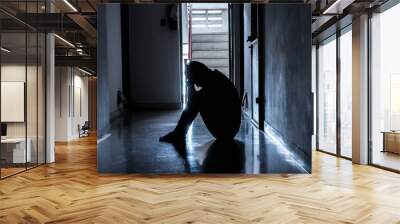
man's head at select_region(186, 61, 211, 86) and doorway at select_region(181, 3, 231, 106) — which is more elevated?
doorway at select_region(181, 3, 231, 106)

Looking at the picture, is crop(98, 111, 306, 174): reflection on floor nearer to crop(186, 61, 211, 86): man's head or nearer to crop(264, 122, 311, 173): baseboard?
crop(264, 122, 311, 173): baseboard

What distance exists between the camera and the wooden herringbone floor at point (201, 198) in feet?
11.8

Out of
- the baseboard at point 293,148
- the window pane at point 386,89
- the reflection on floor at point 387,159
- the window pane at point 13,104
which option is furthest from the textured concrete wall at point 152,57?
the reflection on floor at point 387,159

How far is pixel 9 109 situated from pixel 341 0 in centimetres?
604

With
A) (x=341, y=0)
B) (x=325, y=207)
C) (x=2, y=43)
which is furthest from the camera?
(x=2, y=43)

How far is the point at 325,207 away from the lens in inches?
155

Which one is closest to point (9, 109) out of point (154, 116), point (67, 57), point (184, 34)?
point (154, 116)

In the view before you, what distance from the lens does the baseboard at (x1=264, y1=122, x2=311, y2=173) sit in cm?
534

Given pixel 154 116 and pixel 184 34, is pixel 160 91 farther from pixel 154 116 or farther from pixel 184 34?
pixel 184 34

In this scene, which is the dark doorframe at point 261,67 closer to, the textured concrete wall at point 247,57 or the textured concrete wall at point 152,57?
the textured concrete wall at point 247,57

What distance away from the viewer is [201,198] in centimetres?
440

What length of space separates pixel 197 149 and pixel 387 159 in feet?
12.4

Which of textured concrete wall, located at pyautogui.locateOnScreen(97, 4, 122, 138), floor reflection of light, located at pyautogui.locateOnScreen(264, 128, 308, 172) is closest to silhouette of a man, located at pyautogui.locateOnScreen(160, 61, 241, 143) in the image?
floor reflection of light, located at pyautogui.locateOnScreen(264, 128, 308, 172)

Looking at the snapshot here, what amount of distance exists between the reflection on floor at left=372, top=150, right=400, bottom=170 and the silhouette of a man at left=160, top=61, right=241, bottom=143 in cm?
322
